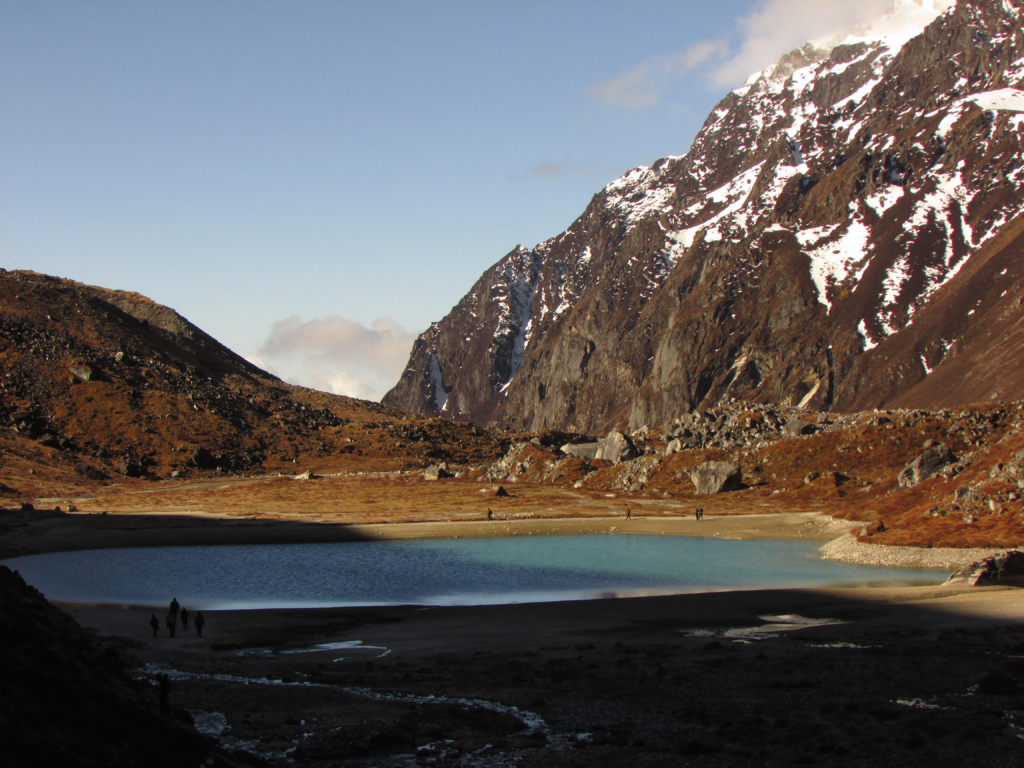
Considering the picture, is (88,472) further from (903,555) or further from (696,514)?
(903,555)

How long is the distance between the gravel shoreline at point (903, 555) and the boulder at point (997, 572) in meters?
3.59

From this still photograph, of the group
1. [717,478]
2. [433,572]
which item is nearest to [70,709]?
[433,572]

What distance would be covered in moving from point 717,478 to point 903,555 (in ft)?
118

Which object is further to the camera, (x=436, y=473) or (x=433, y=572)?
(x=436, y=473)

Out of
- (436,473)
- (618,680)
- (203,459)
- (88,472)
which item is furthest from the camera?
(203,459)

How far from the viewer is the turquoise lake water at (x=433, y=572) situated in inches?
1560

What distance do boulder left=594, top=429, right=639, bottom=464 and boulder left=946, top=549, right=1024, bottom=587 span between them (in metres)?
60.8

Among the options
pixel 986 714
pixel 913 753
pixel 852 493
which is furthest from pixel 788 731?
pixel 852 493

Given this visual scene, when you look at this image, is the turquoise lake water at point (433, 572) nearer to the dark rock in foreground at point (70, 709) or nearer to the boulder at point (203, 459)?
the dark rock in foreground at point (70, 709)

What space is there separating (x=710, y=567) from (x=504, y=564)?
11.8 meters

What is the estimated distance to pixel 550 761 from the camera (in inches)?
628

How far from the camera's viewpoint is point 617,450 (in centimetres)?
9931

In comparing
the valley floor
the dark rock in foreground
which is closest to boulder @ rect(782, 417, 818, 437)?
the valley floor

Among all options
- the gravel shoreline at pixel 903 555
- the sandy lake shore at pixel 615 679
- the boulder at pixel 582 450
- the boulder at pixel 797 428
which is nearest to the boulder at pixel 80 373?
the boulder at pixel 582 450
